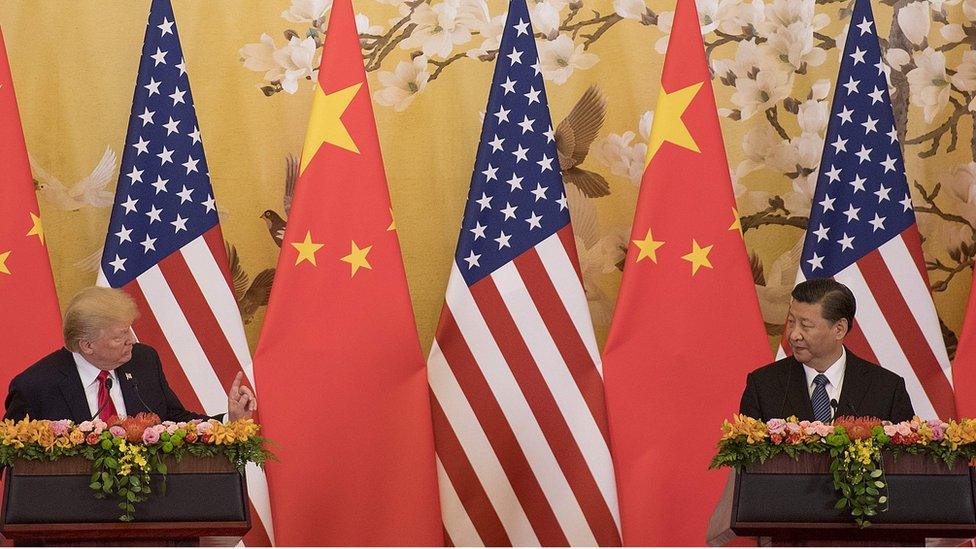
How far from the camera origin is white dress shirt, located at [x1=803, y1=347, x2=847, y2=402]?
12.2ft

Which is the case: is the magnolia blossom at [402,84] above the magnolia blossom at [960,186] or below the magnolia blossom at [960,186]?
above

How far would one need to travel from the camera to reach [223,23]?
16.5 ft

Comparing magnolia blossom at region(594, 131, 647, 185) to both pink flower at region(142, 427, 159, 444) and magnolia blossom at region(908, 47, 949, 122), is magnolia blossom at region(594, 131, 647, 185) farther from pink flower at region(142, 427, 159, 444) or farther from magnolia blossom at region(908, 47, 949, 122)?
pink flower at region(142, 427, 159, 444)

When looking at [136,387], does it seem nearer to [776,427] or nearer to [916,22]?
[776,427]

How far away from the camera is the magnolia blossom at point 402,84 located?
5.09m

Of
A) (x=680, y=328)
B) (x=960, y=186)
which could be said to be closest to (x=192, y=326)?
(x=680, y=328)

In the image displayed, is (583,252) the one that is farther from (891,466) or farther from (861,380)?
(891,466)

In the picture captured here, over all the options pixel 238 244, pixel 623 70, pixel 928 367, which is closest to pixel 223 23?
pixel 238 244

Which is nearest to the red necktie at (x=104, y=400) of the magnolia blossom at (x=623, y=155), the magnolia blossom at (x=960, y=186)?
the magnolia blossom at (x=623, y=155)

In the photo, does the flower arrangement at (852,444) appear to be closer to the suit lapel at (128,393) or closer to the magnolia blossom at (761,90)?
the suit lapel at (128,393)

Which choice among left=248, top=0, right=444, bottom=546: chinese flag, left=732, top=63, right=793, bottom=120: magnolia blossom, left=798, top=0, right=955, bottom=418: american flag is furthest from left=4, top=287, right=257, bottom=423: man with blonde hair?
left=732, top=63, right=793, bottom=120: magnolia blossom

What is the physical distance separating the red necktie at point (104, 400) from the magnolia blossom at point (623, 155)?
7.48 feet

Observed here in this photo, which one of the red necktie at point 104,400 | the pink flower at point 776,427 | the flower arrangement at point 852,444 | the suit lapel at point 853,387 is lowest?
the flower arrangement at point 852,444

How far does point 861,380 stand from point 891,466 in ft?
2.28
